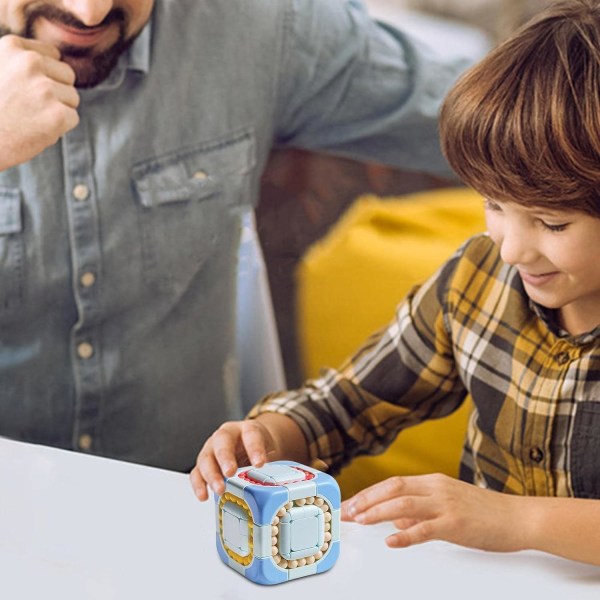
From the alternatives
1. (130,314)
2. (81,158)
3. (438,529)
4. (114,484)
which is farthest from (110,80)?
(438,529)

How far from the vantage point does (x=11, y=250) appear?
83 cm

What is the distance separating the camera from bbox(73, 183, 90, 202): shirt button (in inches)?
32.7

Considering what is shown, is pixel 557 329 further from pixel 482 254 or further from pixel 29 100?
pixel 29 100

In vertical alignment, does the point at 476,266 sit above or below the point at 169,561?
above

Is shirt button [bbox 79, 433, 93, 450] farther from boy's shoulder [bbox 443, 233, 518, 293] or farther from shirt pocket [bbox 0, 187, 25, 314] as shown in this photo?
boy's shoulder [bbox 443, 233, 518, 293]

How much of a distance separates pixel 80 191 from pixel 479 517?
0.38m

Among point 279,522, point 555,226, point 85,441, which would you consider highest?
point 555,226

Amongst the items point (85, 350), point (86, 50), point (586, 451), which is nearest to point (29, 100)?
point (86, 50)

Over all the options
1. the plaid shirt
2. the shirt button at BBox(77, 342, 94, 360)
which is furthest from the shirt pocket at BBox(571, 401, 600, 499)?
the shirt button at BBox(77, 342, 94, 360)

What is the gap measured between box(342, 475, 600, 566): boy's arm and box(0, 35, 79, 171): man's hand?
335mm

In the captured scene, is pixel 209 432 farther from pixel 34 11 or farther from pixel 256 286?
pixel 34 11

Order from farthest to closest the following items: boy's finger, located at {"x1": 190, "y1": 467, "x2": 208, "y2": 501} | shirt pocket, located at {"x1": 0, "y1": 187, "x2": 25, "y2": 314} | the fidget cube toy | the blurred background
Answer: the blurred background
shirt pocket, located at {"x1": 0, "y1": 187, "x2": 25, "y2": 314}
boy's finger, located at {"x1": 190, "y1": 467, "x2": 208, "y2": 501}
the fidget cube toy

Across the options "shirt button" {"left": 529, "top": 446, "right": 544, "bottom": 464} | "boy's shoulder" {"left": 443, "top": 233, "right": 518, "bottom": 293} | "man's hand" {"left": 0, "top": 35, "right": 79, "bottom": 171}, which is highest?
"man's hand" {"left": 0, "top": 35, "right": 79, "bottom": 171}

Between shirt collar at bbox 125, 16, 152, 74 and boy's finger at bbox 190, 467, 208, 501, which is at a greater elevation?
shirt collar at bbox 125, 16, 152, 74
